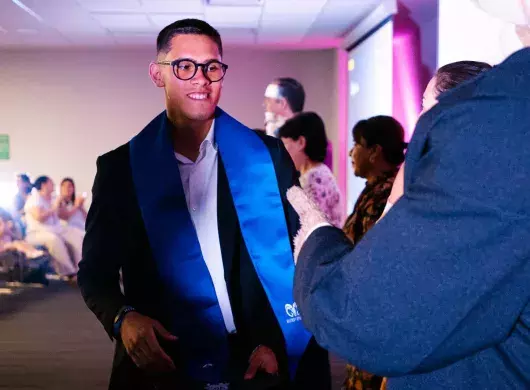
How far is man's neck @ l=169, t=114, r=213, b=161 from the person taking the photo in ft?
4.66

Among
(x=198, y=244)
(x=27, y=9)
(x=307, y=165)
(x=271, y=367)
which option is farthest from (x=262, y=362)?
(x=27, y=9)

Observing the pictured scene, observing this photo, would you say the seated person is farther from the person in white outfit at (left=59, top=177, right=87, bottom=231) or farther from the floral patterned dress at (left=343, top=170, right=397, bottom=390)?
the floral patterned dress at (left=343, top=170, right=397, bottom=390)

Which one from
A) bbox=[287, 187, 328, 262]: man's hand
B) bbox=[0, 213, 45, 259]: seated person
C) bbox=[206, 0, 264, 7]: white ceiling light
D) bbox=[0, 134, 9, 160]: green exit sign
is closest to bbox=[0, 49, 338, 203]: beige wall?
bbox=[0, 134, 9, 160]: green exit sign

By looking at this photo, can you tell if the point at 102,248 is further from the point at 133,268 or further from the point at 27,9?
the point at 27,9

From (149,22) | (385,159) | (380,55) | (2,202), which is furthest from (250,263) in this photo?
(2,202)

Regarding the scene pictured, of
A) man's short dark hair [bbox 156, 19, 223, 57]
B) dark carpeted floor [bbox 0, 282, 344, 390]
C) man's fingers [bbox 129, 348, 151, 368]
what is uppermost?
man's short dark hair [bbox 156, 19, 223, 57]

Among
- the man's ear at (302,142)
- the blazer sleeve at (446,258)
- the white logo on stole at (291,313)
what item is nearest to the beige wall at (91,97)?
the man's ear at (302,142)

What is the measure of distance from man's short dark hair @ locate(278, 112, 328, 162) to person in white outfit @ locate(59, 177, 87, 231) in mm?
4397

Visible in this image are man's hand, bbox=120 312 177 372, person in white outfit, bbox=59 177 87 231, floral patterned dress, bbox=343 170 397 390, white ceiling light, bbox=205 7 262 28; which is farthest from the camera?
person in white outfit, bbox=59 177 87 231

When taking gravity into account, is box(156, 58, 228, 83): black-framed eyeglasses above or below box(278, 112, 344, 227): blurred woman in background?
above

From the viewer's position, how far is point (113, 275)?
1301mm

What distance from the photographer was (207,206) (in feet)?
4.48

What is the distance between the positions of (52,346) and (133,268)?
3.50 meters

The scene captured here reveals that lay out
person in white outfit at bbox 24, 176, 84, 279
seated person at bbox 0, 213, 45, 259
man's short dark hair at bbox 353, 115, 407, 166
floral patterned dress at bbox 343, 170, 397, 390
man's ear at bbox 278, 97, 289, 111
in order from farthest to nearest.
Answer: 1. person in white outfit at bbox 24, 176, 84, 279
2. seated person at bbox 0, 213, 45, 259
3. man's ear at bbox 278, 97, 289, 111
4. man's short dark hair at bbox 353, 115, 407, 166
5. floral patterned dress at bbox 343, 170, 397, 390
